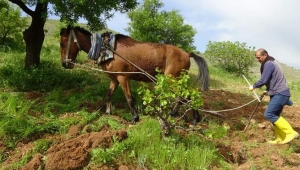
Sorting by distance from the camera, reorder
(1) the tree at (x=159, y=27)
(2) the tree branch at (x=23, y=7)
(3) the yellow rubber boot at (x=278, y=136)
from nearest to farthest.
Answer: (3) the yellow rubber boot at (x=278, y=136)
(2) the tree branch at (x=23, y=7)
(1) the tree at (x=159, y=27)

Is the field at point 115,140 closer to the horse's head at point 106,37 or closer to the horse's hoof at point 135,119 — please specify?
the horse's hoof at point 135,119

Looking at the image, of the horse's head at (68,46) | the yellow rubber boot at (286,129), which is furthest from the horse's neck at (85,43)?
the yellow rubber boot at (286,129)

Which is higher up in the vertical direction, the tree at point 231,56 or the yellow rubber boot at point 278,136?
the tree at point 231,56

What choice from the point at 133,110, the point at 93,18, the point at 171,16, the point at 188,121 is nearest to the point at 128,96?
the point at 133,110

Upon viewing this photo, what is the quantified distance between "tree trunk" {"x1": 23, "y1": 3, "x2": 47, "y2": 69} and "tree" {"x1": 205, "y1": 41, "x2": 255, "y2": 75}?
1456cm

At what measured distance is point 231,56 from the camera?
70.4ft

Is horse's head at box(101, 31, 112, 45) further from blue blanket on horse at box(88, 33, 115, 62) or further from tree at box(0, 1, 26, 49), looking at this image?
tree at box(0, 1, 26, 49)

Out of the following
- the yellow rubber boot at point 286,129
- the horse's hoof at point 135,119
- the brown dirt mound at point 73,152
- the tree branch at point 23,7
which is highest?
the tree branch at point 23,7

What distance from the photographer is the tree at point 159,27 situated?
20328 millimetres

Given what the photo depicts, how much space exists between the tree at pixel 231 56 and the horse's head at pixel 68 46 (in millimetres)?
15808

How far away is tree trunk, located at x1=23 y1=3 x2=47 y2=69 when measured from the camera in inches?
363

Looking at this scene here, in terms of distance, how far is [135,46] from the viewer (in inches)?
271

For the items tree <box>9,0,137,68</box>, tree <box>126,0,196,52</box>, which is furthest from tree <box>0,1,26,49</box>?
tree <box>126,0,196,52</box>

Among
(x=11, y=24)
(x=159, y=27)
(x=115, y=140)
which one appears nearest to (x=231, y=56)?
(x=159, y=27)
